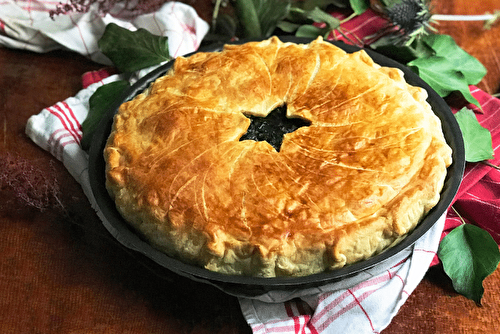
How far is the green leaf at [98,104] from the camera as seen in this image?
3.33m

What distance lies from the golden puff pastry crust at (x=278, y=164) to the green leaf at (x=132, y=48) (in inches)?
26.1

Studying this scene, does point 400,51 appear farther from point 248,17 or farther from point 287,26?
point 248,17

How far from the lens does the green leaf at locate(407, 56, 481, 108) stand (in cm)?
345

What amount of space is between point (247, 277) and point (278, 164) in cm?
61

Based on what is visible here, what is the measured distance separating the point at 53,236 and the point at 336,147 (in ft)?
5.92

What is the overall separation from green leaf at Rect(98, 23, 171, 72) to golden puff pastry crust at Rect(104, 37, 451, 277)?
663 mm

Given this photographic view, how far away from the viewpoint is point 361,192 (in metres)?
2.43

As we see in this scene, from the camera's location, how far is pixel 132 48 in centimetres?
372

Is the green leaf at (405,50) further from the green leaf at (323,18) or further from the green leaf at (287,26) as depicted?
the green leaf at (287,26)

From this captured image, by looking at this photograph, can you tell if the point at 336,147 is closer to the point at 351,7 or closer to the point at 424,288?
the point at 424,288

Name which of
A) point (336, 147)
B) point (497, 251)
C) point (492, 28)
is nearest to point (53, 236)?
point (336, 147)

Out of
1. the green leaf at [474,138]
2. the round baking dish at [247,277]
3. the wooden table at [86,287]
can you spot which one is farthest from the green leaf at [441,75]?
the wooden table at [86,287]

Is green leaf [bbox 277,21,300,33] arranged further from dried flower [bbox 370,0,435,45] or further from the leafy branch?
dried flower [bbox 370,0,435,45]

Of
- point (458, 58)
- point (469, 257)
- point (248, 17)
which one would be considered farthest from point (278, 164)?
point (458, 58)
